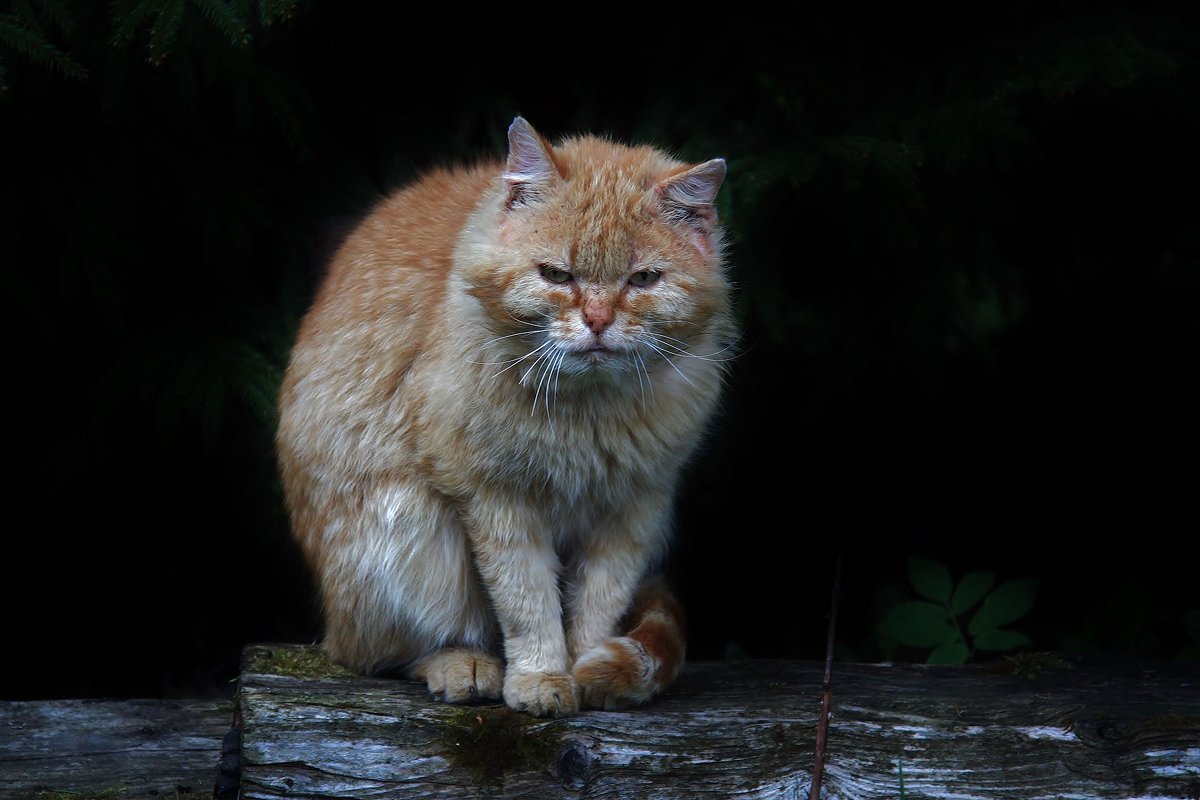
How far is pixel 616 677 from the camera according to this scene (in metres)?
3.14

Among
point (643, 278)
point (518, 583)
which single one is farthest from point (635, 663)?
point (643, 278)

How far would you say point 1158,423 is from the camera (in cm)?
516

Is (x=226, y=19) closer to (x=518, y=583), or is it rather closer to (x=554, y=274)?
(x=554, y=274)

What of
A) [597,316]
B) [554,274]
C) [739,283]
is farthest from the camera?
[739,283]

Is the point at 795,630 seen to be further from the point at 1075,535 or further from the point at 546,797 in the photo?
the point at 546,797

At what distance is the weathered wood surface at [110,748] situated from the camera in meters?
3.24

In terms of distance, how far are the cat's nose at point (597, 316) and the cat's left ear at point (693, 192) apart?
389 mm

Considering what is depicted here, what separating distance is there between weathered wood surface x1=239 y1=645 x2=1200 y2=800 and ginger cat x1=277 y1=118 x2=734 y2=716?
0.49 ft

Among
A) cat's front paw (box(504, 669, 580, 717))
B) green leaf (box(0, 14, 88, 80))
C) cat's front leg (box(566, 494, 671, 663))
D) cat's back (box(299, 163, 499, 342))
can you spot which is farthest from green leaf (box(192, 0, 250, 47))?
cat's front paw (box(504, 669, 580, 717))

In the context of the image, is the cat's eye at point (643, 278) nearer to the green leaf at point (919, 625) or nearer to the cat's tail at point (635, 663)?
the cat's tail at point (635, 663)

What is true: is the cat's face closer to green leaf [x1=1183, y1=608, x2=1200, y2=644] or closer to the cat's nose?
the cat's nose

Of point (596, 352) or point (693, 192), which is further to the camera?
point (693, 192)

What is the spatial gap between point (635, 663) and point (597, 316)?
95 cm

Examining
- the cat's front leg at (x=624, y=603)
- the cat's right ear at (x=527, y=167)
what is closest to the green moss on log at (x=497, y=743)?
the cat's front leg at (x=624, y=603)
